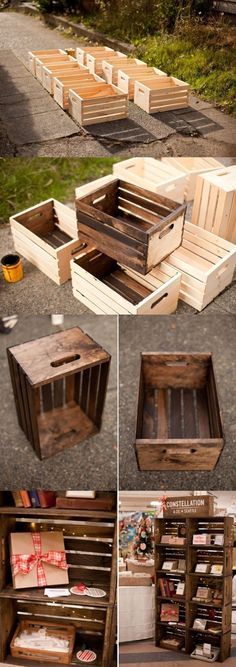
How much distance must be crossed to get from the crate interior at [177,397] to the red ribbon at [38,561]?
54 centimetres

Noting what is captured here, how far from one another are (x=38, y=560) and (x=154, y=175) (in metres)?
2.34

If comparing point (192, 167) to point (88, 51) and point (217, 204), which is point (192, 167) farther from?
point (88, 51)

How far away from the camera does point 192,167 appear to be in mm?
3203

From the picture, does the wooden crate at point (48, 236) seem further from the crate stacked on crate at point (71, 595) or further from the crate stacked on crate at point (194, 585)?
the crate stacked on crate at point (194, 585)

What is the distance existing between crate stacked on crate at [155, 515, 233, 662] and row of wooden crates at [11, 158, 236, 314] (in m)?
0.86

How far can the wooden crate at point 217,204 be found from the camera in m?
2.56

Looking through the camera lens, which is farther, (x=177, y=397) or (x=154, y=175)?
(x=154, y=175)

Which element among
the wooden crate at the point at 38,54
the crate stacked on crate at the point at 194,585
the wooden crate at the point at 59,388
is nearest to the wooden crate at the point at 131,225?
the wooden crate at the point at 59,388

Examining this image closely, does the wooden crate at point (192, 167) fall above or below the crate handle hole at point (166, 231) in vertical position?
above

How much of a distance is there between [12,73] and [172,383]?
1.92 metres

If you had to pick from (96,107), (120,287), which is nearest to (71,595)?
(120,287)

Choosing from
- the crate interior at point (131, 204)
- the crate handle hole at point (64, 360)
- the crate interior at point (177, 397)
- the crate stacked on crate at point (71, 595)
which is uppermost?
the crate interior at point (131, 204)

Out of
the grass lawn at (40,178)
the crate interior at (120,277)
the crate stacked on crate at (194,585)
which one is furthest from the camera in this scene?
the grass lawn at (40,178)

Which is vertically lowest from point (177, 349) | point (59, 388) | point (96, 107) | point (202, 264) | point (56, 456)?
point (56, 456)
